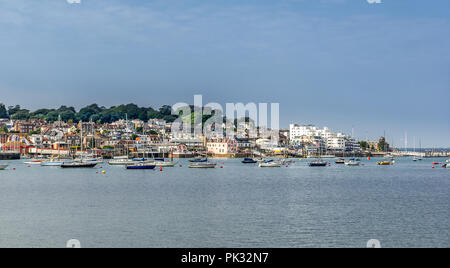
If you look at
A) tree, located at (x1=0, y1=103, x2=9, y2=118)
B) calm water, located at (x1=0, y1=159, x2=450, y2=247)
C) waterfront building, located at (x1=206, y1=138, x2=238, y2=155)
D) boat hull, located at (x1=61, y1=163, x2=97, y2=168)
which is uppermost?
tree, located at (x1=0, y1=103, x2=9, y2=118)

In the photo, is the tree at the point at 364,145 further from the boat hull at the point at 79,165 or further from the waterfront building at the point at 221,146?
the boat hull at the point at 79,165

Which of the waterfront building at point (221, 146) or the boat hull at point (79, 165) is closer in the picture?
the boat hull at point (79, 165)

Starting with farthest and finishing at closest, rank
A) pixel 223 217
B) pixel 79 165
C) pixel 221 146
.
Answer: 1. pixel 221 146
2. pixel 79 165
3. pixel 223 217

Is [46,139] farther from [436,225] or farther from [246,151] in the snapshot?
[436,225]

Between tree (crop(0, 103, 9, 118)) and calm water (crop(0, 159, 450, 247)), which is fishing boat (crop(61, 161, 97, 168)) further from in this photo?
tree (crop(0, 103, 9, 118))

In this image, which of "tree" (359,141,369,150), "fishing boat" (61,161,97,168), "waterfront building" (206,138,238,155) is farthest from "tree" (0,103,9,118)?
"fishing boat" (61,161,97,168)

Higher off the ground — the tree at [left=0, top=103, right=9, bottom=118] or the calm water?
the tree at [left=0, top=103, right=9, bottom=118]

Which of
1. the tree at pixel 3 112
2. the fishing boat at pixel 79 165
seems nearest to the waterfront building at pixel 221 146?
the fishing boat at pixel 79 165

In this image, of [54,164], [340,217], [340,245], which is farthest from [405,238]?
[54,164]

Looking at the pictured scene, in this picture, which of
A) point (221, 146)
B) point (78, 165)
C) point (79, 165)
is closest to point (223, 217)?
point (79, 165)

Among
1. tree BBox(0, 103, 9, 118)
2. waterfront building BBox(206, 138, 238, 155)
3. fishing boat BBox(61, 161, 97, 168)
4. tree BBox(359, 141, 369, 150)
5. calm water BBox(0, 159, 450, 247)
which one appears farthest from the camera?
tree BBox(359, 141, 369, 150)

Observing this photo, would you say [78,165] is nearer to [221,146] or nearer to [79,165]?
[79,165]

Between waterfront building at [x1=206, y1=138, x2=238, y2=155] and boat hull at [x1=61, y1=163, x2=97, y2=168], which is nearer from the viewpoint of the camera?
boat hull at [x1=61, y1=163, x2=97, y2=168]
